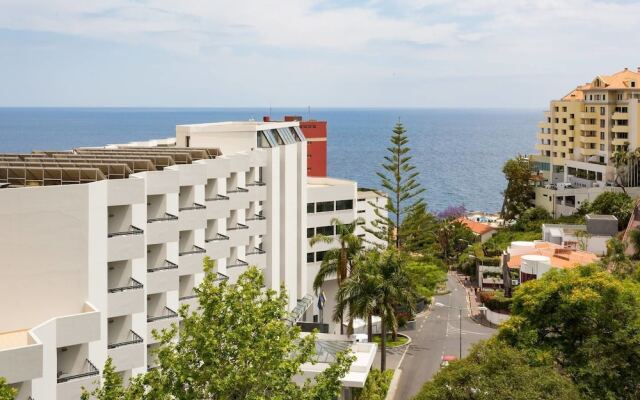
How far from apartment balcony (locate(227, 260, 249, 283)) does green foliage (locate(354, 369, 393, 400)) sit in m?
6.07

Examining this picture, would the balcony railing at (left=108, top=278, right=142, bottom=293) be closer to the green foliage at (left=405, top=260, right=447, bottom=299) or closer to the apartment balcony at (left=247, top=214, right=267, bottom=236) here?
the apartment balcony at (left=247, top=214, right=267, bottom=236)

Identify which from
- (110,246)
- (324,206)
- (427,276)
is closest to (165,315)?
(110,246)

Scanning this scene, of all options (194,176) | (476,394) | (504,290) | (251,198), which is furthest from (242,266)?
(504,290)

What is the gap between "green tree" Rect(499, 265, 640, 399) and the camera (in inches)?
928

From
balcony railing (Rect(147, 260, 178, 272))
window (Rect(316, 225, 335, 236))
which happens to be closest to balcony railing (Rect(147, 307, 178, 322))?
balcony railing (Rect(147, 260, 178, 272))

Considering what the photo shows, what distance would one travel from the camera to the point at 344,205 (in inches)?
1866

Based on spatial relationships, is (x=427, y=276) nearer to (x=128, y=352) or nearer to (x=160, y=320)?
(x=160, y=320)

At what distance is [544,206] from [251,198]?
141ft

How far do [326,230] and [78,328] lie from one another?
26.8m

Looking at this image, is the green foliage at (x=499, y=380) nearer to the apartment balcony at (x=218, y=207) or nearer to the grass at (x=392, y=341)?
the apartment balcony at (x=218, y=207)

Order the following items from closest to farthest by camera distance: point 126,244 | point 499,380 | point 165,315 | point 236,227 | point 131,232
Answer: point 499,380, point 126,244, point 131,232, point 165,315, point 236,227

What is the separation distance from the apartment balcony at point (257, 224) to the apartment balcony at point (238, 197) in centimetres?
196

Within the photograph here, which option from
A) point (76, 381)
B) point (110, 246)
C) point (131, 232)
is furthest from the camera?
point (131, 232)

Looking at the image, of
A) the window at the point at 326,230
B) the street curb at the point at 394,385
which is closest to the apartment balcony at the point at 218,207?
the street curb at the point at 394,385
